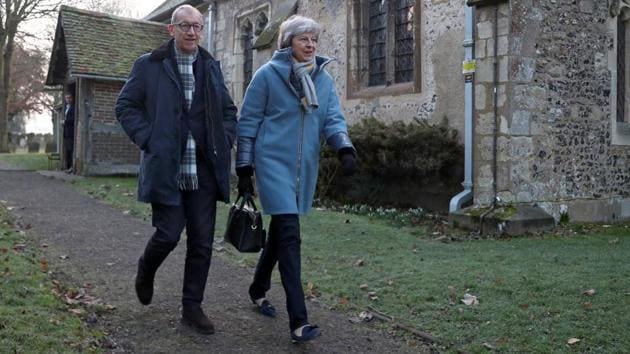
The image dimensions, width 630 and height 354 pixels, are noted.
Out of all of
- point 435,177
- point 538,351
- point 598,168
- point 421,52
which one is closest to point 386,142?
point 435,177

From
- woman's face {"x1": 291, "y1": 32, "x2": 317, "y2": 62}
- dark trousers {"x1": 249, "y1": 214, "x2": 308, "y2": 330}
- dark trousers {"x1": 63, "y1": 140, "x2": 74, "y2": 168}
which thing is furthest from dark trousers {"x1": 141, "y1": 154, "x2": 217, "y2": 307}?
dark trousers {"x1": 63, "y1": 140, "x2": 74, "y2": 168}

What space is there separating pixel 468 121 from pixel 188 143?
21.4ft

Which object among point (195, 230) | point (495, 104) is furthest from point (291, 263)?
point (495, 104)

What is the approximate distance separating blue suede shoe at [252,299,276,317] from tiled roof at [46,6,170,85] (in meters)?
13.2

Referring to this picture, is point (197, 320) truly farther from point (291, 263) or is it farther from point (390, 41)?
point (390, 41)

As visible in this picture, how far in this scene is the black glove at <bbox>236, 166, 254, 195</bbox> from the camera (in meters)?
4.18

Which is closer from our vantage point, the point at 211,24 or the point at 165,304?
the point at 165,304

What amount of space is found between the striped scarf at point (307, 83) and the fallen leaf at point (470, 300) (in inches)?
80.9

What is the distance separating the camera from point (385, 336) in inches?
175

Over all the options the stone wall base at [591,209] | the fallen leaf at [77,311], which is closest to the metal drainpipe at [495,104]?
the stone wall base at [591,209]

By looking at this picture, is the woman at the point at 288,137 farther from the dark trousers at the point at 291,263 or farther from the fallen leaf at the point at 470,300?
the fallen leaf at the point at 470,300

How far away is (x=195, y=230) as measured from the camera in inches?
166

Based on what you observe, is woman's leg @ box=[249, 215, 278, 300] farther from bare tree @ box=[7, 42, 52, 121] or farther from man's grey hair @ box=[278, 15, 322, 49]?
bare tree @ box=[7, 42, 52, 121]

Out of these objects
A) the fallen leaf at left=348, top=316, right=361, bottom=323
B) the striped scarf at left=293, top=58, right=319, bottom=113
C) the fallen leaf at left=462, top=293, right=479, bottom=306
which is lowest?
the fallen leaf at left=348, top=316, right=361, bottom=323
